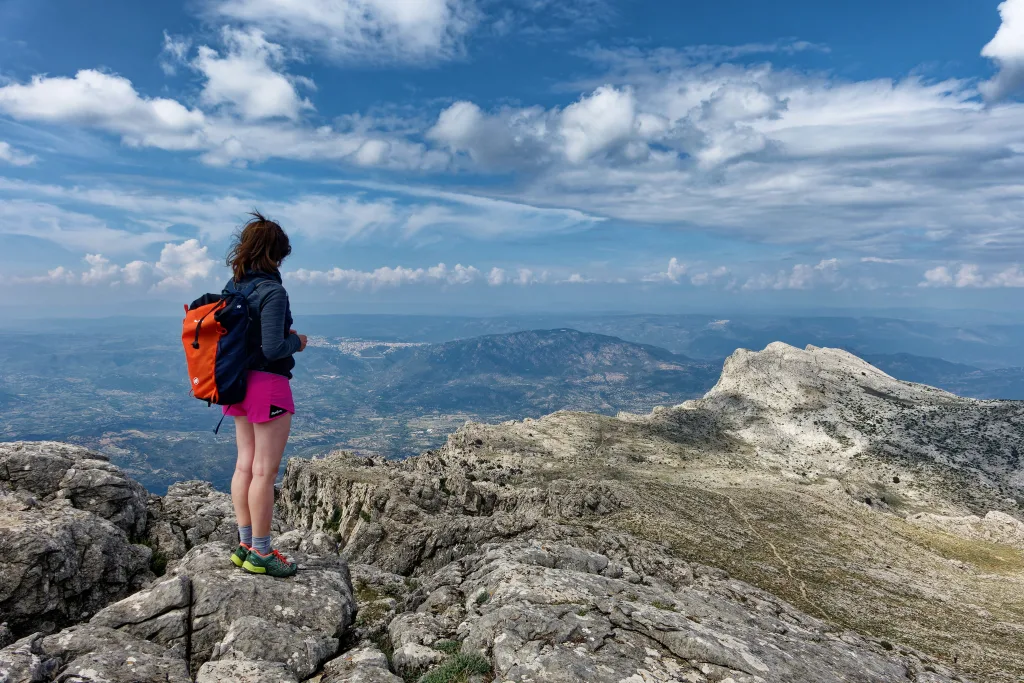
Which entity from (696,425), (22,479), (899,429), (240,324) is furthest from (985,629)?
(899,429)

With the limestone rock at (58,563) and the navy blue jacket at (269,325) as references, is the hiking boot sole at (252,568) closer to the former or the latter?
the limestone rock at (58,563)

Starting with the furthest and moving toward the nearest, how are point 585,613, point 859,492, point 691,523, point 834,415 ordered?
point 834,415, point 859,492, point 691,523, point 585,613

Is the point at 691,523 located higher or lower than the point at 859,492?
higher

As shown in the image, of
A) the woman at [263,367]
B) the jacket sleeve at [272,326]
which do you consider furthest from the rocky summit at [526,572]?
the jacket sleeve at [272,326]

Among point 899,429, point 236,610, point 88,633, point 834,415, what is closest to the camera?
point 88,633

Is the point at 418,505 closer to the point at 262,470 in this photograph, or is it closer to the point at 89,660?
the point at 262,470

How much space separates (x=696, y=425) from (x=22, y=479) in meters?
86.9

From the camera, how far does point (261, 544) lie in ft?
42.7

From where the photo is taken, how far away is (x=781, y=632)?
667 inches

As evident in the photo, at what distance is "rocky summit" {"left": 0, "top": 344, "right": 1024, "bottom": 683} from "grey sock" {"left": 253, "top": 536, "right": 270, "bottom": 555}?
774 mm

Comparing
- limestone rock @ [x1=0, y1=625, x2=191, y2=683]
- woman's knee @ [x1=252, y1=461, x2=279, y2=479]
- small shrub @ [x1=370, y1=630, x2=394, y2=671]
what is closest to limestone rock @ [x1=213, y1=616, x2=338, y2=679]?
limestone rock @ [x1=0, y1=625, x2=191, y2=683]

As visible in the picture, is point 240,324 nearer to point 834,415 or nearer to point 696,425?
point 696,425

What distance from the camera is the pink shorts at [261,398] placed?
37.2ft

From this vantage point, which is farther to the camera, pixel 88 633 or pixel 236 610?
pixel 236 610
